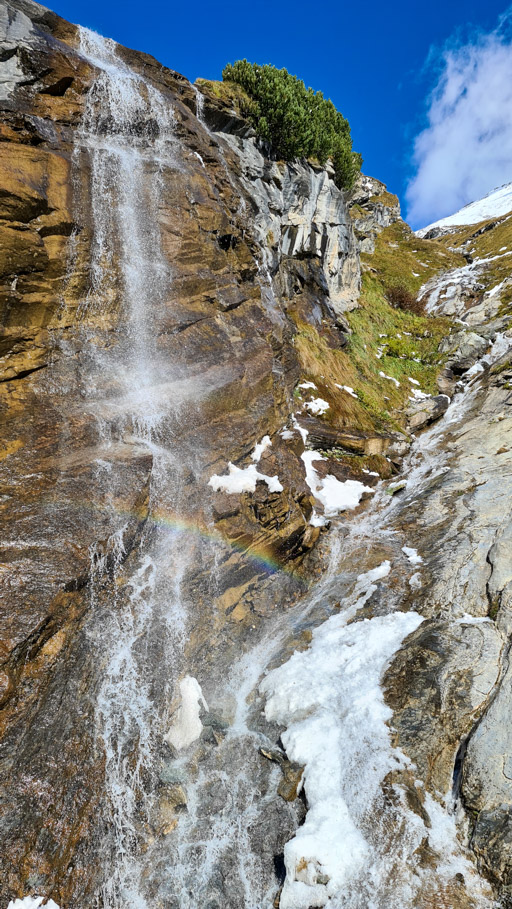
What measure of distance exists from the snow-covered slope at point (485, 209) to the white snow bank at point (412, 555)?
397ft

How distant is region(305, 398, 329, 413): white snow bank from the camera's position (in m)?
18.3

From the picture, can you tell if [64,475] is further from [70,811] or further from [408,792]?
[408,792]

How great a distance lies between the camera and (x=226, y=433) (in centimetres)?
1403

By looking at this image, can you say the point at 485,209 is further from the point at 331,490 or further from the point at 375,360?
the point at 331,490

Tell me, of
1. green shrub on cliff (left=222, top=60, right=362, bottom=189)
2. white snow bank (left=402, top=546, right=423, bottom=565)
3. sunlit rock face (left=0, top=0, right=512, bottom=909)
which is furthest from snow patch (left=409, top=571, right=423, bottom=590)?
green shrub on cliff (left=222, top=60, right=362, bottom=189)

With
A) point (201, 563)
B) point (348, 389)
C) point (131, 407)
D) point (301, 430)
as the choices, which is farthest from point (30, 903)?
point (348, 389)

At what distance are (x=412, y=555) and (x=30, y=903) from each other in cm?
1070

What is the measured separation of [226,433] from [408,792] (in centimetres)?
1002

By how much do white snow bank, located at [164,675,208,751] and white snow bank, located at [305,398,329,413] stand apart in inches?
464

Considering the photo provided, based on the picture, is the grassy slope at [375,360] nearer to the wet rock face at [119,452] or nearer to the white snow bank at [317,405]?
the white snow bank at [317,405]

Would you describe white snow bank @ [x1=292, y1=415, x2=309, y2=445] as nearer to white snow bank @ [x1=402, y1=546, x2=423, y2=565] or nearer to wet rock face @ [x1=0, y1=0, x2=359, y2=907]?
wet rock face @ [x1=0, y1=0, x2=359, y2=907]

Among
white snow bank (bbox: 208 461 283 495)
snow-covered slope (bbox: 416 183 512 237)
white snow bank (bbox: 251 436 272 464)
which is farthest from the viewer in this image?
snow-covered slope (bbox: 416 183 512 237)

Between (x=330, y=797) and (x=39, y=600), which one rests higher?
(x=39, y=600)

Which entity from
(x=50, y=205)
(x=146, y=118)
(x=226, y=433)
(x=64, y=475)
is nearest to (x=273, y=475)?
(x=226, y=433)
